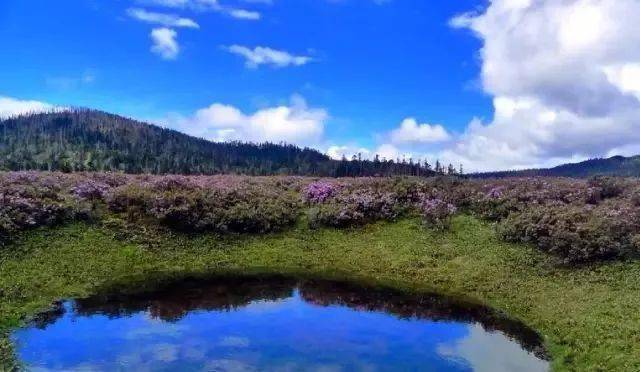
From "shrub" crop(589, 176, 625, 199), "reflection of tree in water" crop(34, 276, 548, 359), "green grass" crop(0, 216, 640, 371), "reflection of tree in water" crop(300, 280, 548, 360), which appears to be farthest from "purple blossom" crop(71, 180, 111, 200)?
"shrub" crop(589, 176, 625, 199)

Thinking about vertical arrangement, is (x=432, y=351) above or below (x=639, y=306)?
below

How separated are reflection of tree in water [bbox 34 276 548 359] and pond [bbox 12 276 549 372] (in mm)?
67

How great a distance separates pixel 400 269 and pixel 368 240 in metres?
6.64

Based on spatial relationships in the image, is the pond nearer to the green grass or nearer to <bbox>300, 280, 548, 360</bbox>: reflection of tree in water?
<bbox>300, 280, 548, 360</bbox>: reflection of tree in water

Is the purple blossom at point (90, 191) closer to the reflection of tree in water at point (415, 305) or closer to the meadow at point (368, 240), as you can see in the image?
the meadow at point (368, 240)

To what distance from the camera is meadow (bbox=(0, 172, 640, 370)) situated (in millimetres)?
31359

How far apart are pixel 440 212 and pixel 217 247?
21.3 metres

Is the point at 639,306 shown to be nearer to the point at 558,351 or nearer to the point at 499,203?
the point at 558,351

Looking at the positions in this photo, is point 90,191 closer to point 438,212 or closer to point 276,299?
point 276,299

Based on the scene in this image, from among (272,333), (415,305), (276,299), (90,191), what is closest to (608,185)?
(415,305)

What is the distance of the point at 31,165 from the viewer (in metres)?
134

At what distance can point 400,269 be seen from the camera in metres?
41.1

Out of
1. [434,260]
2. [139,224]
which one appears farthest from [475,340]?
[139,224]

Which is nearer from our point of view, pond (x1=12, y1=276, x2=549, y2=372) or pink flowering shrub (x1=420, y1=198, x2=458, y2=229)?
pond (x1=12, y1=276, x2=549, y2=372)
